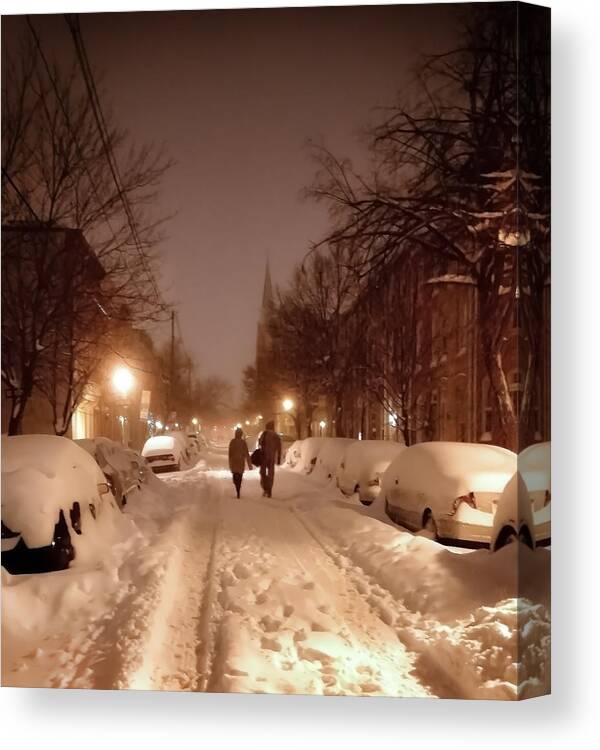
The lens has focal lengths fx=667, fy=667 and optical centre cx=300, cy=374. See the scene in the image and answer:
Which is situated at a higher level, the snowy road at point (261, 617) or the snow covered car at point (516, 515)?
the snow covered car at point (516, 515)

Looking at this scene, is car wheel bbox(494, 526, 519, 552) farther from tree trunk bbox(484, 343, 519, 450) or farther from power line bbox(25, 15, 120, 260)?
power line bbox(25, 15, 120, 260)

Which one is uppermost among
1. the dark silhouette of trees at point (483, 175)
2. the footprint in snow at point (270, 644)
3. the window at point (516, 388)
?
the dark silhouette of trees at point (483, 175)

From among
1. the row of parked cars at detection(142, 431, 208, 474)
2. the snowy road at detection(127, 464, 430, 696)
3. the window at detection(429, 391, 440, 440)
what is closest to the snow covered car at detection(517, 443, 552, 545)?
the window at detection(429, 391, 440, 440)

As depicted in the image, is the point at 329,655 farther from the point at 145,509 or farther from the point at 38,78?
the point at 38,78

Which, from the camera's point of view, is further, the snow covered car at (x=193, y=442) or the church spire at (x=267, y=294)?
the snow covered car at (x=193, y=442)

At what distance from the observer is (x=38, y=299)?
456cm

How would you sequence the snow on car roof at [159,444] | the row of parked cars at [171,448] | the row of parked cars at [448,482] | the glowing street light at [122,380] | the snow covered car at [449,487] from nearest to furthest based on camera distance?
the row of parked cars at [448,482] < the snow covered car at [449,487] < the glowing street light at [122,380] < the row of parked cars at [171,448] < the snow on car roof at [159,444]

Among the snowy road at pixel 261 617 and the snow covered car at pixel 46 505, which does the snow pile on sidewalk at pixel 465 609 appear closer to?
the snowy road at pixel 261 617

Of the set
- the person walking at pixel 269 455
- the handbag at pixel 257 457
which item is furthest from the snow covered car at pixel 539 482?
the handbag at pixel 257 457

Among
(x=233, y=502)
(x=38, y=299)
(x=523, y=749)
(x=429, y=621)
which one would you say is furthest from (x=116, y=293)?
(x=523, y=749)

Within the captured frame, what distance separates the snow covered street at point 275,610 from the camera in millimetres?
3949

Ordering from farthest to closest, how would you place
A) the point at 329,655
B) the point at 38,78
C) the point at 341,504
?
the point at 341,504, the point at 38,78, the point at 329,655

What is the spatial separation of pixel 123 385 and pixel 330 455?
156 cm

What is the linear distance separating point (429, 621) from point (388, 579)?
46 centimetres
